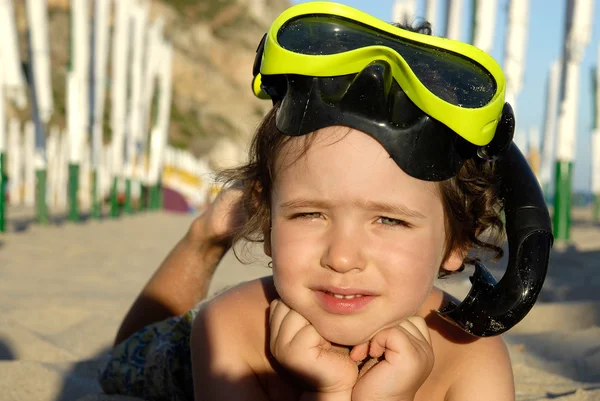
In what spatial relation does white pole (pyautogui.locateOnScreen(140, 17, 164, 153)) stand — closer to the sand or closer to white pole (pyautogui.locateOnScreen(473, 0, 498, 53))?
white pole (pyautogui.locateOnScreen(473, 0, 498, 53))

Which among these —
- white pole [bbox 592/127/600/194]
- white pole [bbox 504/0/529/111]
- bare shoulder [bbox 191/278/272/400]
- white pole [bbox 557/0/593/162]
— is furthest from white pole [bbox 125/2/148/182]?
bare shoulder [bbox 191/278/272/400]

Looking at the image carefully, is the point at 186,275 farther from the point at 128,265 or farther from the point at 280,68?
the point at 128,265

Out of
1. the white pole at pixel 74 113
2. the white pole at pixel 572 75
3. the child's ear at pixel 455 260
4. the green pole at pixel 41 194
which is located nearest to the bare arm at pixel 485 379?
the child's ear at pixel 455 260

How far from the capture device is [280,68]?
176 centimetres

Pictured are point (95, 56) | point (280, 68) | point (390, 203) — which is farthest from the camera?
point (95, 56)

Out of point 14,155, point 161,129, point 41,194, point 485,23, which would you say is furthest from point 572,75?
point 161,129

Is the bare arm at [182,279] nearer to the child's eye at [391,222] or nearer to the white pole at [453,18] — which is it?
the child's eye at [391,222]

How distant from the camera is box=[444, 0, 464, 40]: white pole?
8.75 m

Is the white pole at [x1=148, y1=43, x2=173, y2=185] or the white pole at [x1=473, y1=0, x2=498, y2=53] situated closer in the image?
the white pole at [x1=473, y1=0, x2=498, y2=53]

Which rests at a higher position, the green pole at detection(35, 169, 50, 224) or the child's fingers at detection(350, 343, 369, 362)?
the child's fingers at detection(350, 343, 369, 362)

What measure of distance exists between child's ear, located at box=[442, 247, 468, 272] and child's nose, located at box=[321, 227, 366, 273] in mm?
420

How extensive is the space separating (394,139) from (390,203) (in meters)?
0.15

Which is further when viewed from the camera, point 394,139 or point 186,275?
point 186,275

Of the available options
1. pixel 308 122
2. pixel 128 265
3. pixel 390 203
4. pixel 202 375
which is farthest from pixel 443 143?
pixel 128 265
